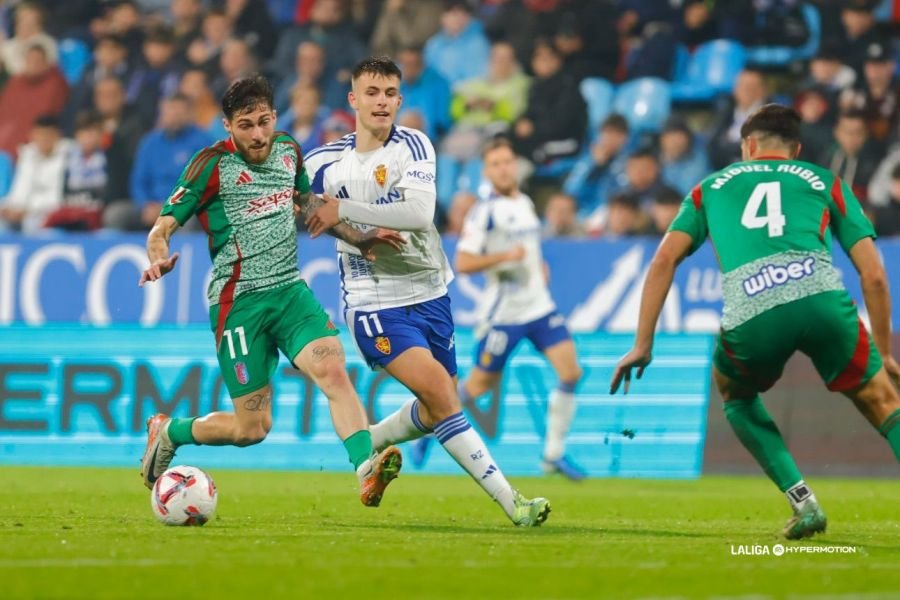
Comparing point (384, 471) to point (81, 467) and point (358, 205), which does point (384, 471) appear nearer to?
point (358, 205)

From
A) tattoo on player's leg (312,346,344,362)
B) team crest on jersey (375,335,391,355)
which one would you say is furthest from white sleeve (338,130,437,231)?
tattoo on player's leg (312,346,344,362)

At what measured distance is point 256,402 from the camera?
9250 mm

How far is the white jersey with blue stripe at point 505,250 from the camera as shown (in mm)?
14344

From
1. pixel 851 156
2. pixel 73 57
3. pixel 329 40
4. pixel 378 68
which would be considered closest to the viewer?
pixel 378 68

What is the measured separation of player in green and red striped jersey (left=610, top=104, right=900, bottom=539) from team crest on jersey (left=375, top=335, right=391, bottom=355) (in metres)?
1.56

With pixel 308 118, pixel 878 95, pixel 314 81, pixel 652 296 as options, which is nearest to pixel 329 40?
pixel 314 81

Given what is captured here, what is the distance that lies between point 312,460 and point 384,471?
659 cm

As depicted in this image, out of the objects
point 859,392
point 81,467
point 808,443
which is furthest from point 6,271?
point 859,392

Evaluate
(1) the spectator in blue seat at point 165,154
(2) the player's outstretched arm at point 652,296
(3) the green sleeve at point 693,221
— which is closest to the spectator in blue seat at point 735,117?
(1) the spectator in blue seat at point 165,154

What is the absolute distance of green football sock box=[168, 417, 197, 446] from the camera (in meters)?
9.52

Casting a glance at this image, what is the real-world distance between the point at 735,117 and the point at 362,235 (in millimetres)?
9649

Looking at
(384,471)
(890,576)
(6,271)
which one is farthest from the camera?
(6,271)

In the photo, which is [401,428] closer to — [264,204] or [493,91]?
[264,204]

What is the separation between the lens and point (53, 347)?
15.8 m
